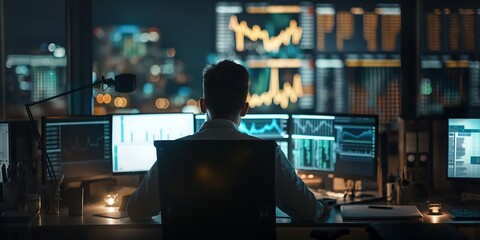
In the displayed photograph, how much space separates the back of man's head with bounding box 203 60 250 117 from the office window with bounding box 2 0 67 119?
1856 millimetres

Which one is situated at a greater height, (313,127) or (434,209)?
(313,127)

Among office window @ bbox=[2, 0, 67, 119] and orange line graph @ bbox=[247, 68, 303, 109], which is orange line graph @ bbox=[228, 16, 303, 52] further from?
office window @ bbox=[2, 0, 67, 119]

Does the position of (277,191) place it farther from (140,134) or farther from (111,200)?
(140,134)

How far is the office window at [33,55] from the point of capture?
5.39 meters

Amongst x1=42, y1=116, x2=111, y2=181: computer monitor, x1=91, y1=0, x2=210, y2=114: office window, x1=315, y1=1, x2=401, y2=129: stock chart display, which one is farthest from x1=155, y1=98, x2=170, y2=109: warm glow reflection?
x1=42, y1=116, x2=111, y2=181: computer monitor

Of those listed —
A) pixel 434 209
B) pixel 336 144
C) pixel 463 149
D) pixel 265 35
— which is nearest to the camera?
pixel 434 209

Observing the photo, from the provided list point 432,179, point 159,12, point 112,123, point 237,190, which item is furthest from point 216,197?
point 159,12

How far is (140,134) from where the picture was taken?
172 inches

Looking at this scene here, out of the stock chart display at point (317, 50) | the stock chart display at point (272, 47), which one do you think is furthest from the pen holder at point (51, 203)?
the stock chart display at point (317, 50)

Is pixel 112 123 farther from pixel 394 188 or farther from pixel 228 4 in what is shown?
pixel 228 4

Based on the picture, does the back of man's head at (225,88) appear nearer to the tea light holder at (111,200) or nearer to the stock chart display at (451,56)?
the tea light holder at (111,200)

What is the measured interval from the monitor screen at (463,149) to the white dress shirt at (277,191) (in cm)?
96

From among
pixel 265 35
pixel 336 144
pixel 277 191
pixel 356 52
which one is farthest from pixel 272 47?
pixel 277 191

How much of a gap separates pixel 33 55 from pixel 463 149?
16.7 ft
